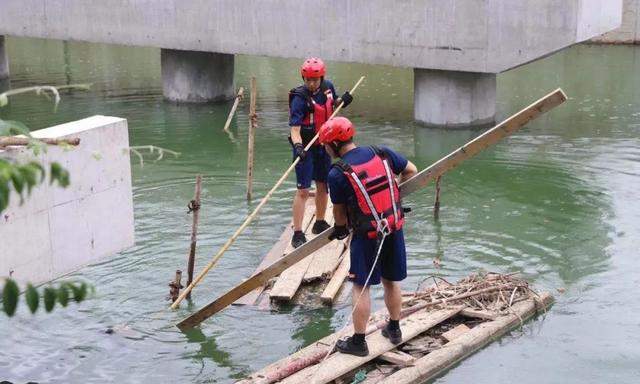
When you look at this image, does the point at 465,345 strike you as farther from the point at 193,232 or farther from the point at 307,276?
the point at 193,232

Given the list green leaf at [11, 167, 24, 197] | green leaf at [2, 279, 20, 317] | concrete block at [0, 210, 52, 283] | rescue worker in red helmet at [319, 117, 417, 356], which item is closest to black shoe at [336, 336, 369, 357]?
rescue worker in red helmet at [319, 117, 417, 356]

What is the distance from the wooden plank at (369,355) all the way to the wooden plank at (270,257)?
1.38m

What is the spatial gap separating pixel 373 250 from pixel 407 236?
10.7ft

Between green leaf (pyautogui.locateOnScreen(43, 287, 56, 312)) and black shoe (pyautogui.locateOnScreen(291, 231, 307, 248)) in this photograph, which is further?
black shoe (pyautogui.locateOnScreen(291, 231, 307, 248))

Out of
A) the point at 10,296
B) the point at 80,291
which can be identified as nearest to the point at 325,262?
the point at 80,291

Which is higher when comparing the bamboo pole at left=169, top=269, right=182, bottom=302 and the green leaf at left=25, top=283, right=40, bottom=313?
the green leaf at left=25, top=283, right=40, bottom=313

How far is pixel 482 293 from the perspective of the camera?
7.23 meters

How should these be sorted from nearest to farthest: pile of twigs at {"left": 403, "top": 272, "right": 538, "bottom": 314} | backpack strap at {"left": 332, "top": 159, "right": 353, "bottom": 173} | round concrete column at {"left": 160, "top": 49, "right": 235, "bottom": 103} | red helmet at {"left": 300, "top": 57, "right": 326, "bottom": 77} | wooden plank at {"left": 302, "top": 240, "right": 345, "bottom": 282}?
backpack strap at {"left": 332, "top": 159, "right": 353, "bottom": 173}
pile of twigs at {"left": 403, "top": 272, "right": 538, "bottom": 314}
wooden plank at {"left": 302, "top": 240, "right": 345, "bottom": 282}
red helmet at {"left": 300, "top": 57, "right": 326, "bottom": 77}
round concrete column at {"left": 160, "top": 49, "right": 235, "bottom": 103}

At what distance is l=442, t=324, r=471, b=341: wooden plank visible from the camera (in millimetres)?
6629

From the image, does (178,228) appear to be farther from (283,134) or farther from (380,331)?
(283,134)

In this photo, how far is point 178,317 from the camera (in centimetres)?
737

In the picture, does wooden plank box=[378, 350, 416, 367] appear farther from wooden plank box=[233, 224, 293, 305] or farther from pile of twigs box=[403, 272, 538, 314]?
wooden plank box=[233, 224, 293, 305]

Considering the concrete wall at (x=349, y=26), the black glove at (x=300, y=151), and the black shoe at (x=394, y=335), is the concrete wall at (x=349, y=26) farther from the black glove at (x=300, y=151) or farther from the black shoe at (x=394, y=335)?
the black shoe at (x=394, y=335)

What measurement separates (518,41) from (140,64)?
35.1 ft
